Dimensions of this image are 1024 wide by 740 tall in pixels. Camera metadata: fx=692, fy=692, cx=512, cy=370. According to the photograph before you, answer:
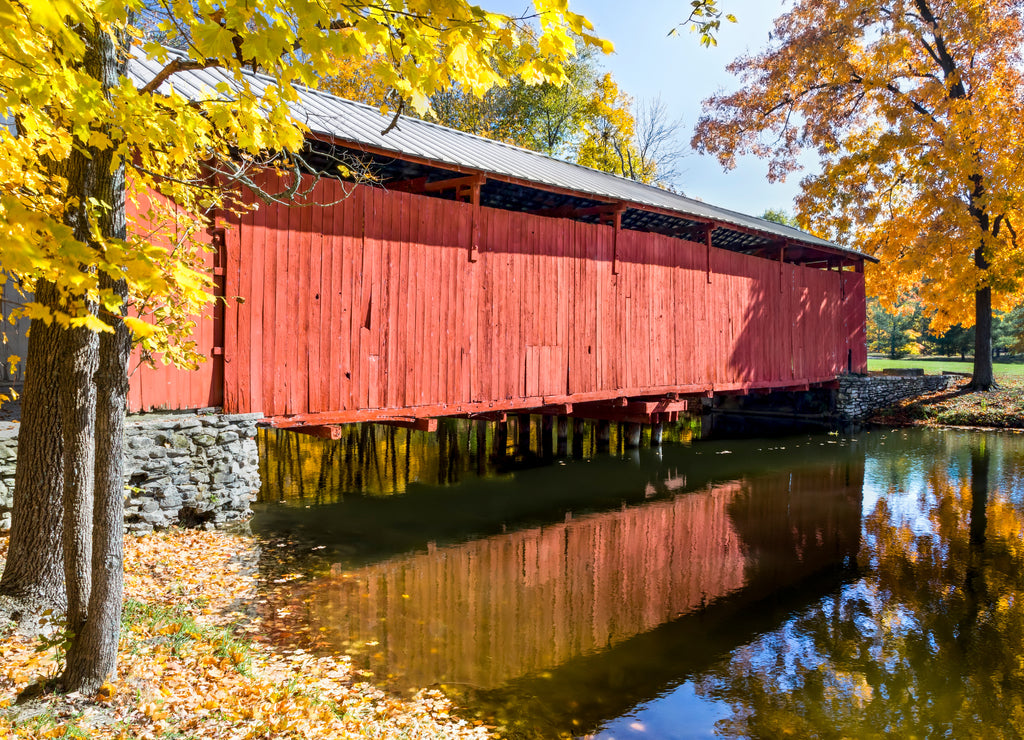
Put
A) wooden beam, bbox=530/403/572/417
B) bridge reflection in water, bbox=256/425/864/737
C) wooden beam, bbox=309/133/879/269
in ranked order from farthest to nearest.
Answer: wooden beam, bbox=530/403/572/417 < wooden beam, bbox=309/133/879/269 < bridge reflection in water, bbox=256/425/864/737

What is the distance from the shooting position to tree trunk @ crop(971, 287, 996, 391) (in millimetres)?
20875

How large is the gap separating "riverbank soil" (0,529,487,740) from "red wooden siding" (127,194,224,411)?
2.19 meters

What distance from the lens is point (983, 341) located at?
2094 centimetres

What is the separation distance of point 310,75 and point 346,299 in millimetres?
5998

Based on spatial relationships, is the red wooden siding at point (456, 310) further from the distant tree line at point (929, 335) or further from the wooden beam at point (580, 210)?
the distant tree line at point (929, 335)

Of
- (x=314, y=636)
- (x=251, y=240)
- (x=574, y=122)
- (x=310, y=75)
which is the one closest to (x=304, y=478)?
(x=251, y=240)

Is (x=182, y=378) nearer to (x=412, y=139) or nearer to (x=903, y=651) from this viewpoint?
(x=412, y=139)

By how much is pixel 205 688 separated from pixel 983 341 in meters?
23.4

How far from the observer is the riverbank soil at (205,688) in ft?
11.9

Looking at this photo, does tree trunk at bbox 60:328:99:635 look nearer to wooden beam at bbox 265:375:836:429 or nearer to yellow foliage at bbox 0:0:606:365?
yellow foliage at bbox 0:0:606:365

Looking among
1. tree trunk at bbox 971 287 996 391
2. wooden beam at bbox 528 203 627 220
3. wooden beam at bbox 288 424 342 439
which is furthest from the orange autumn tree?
wooden beam at bbox 288 424 342 439

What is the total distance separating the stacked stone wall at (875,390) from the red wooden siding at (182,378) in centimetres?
1776

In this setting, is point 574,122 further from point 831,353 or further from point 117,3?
point 117,3

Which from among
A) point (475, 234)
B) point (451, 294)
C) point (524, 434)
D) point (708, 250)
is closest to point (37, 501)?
point (451, 294)
